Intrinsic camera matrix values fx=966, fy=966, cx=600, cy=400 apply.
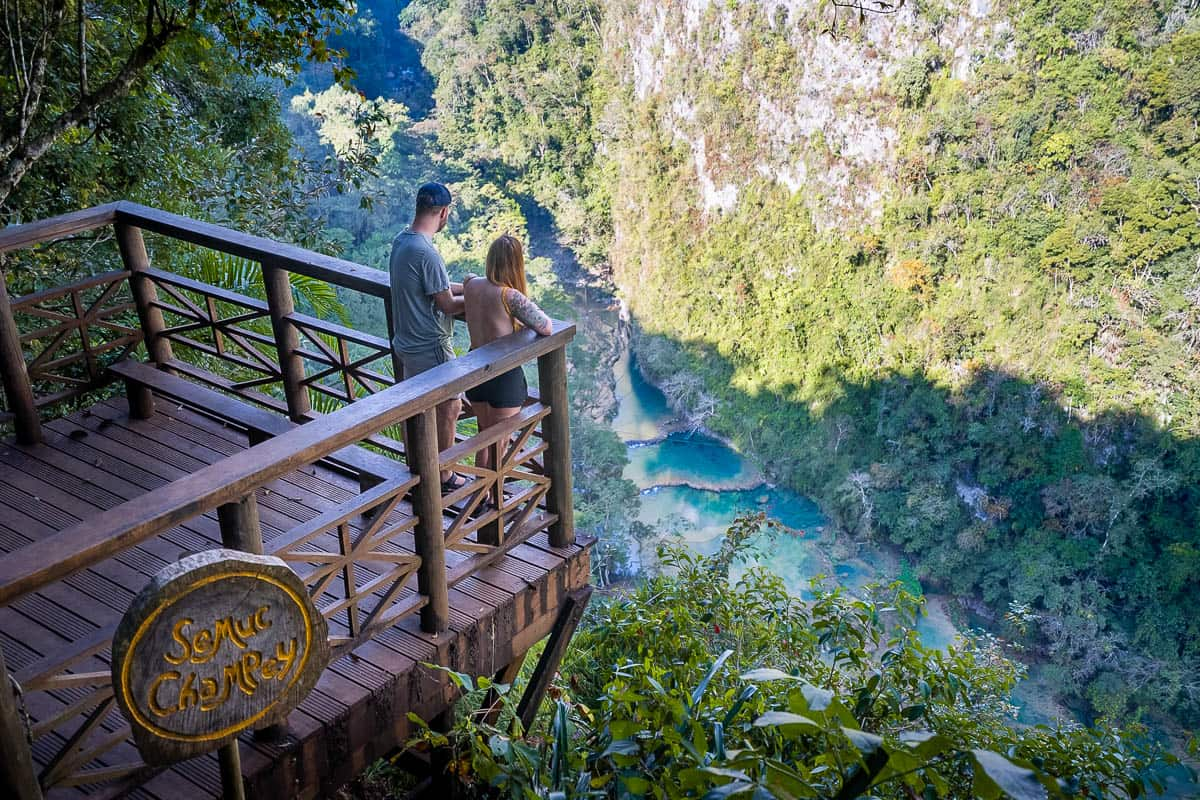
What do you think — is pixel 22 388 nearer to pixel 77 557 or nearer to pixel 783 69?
pixel 77 557

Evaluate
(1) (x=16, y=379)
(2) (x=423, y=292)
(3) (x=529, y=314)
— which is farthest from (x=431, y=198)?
(1) (x=16, y=379)

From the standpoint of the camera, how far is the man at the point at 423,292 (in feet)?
8.38

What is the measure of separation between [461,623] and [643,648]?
28.3 inches

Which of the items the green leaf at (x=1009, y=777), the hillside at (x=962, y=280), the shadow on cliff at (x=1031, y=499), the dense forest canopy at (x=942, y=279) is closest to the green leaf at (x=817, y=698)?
A: the green leaf at (x=1009, y=777)

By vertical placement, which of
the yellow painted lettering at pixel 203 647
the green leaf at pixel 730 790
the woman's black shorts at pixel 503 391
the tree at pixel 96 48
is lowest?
the woman's black shorts at pixel 503 391

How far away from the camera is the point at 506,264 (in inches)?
97.3

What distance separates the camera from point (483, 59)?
24078 mm

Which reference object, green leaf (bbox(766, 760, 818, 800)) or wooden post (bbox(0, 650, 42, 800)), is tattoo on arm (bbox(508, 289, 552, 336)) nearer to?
wooden post (bbox(0, 650, 42, 800))

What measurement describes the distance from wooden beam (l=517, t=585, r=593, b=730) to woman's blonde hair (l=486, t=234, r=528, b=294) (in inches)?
36.5

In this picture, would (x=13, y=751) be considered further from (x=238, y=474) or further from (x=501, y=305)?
(x=501, y=305)

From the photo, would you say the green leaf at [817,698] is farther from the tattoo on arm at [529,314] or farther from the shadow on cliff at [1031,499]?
the shadow on cliff at [1031,499]

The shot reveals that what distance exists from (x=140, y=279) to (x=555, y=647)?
5.84ft

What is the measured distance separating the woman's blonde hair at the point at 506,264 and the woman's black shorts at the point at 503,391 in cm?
24

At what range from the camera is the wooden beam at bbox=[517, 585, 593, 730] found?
9.18 ft
